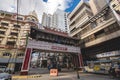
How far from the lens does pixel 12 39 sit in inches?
1300

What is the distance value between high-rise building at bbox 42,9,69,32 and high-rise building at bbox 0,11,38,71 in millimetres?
73110

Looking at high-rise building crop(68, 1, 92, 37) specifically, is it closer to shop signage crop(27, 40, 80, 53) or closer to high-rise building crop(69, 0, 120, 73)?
high-rise building crop(69, 0, 120, 73)

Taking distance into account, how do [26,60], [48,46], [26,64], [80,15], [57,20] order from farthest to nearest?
[57,20], [80,15], [48,46], [26,60], [26,64]

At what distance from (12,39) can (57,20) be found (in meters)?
83.9

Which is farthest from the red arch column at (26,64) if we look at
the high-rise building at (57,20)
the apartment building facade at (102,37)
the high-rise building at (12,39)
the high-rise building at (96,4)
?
the high-rise building at (57,20)

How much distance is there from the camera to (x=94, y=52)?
27.6m

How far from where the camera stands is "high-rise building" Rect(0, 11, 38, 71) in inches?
1164

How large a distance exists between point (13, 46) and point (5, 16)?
12038 mm

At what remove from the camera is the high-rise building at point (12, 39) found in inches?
1164

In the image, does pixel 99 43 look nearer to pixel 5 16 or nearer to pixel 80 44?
A: pixel 80 44

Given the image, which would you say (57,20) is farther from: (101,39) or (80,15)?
(101,39)

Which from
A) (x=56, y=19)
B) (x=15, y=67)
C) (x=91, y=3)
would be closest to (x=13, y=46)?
(x=15, y=67)

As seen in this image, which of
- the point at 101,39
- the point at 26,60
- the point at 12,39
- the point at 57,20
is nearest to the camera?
the point at 26,60

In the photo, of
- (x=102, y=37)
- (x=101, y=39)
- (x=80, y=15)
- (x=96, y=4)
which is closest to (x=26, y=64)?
(x=101, y=39)
